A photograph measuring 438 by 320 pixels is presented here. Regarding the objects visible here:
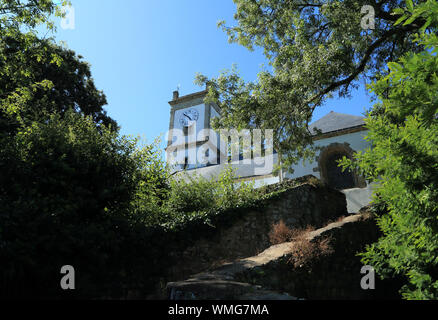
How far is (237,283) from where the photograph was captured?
4.65 metres

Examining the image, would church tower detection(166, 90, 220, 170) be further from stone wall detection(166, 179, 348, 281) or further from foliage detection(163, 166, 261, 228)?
stone wall detection(166, 179, 348, 281)

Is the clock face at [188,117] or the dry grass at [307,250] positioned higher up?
the clock face at [188,117]

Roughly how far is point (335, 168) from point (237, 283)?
14153mm

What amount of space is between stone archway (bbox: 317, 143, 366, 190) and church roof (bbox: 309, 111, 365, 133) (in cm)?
142

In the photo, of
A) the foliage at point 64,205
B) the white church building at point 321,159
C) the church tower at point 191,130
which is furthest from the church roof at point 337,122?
the church tower at point 191,130

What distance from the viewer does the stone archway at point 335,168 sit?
16406mm

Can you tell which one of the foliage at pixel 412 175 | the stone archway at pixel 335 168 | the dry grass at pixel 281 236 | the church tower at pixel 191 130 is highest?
the church tower at pixel 191 130

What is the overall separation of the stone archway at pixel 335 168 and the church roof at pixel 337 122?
55.8 inches

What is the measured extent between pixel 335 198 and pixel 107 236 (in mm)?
8741

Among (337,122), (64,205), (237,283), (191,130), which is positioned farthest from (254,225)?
(191,130)

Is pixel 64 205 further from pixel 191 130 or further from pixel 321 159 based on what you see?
pixel 191 130

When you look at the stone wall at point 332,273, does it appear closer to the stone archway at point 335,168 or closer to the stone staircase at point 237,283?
the stone staircase at point 237,283

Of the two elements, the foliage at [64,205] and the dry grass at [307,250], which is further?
the dry grass at [307,250]
